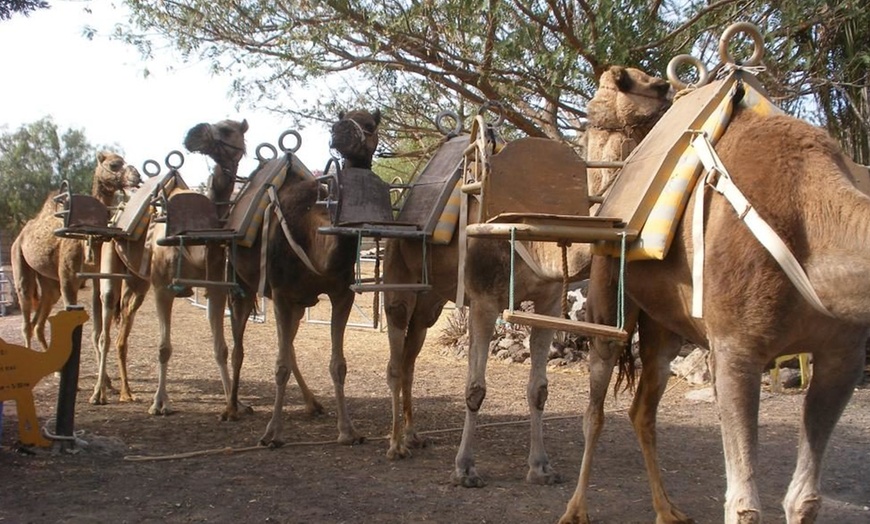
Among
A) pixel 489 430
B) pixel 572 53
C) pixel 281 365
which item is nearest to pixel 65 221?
pixel 281 365

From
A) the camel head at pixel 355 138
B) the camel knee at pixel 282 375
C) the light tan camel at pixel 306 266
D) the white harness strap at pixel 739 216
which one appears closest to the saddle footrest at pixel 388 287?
the light tan camel at pixel 306 266

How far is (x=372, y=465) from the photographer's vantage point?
6098mm

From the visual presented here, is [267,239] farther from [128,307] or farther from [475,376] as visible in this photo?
[128,307]

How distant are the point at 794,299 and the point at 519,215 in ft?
3.57

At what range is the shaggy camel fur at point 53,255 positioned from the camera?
31.1ft

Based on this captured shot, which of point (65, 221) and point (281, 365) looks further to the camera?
point (65, 221)

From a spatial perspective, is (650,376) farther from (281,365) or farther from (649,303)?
(281,365)

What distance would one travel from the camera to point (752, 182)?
10.6 feet

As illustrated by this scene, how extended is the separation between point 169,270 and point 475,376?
→ 13.2ft

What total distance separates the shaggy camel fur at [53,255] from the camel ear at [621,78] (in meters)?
6.44

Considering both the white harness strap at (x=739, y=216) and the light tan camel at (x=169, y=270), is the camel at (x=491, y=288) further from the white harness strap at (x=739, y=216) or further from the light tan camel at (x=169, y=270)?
the light tan camel at (x=169, y=270)

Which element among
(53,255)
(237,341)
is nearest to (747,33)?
(237,341)

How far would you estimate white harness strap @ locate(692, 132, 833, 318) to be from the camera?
2879mm

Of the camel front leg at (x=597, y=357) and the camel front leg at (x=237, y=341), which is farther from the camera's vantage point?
the camel front leg at (x=237, y=341)
